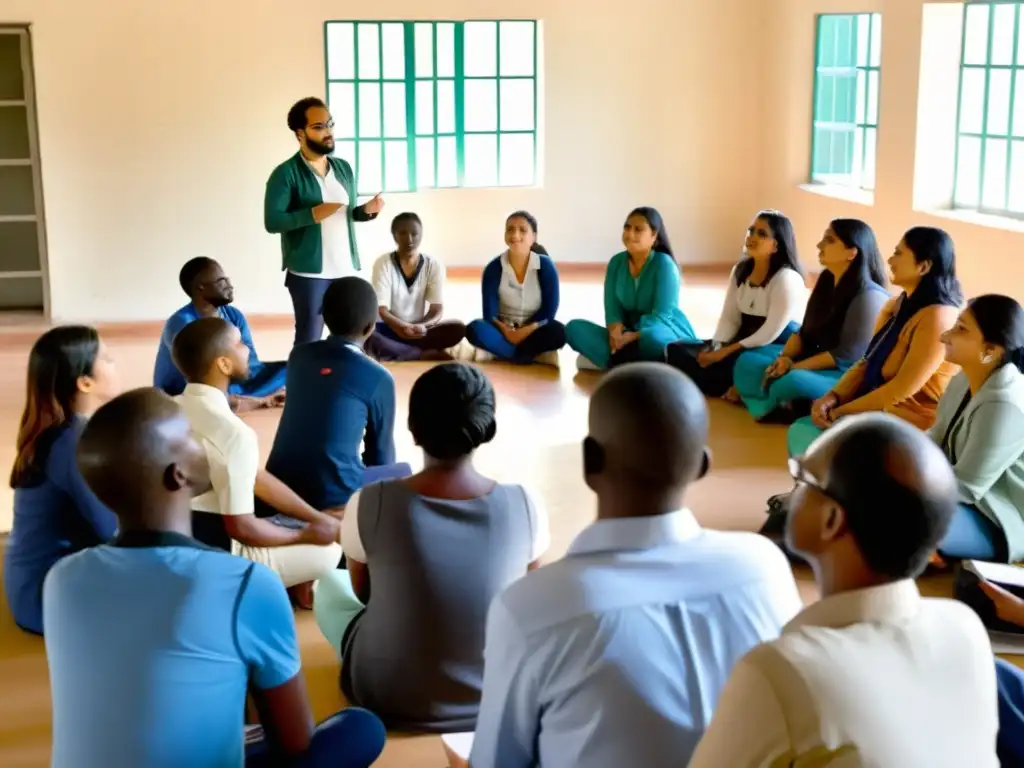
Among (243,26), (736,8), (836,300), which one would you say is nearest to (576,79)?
(736,8)

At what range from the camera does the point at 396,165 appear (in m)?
10.8

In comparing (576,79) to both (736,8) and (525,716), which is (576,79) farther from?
(525,716)

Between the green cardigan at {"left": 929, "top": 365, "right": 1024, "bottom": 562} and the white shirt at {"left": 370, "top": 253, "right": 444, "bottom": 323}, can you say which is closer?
Answer: the green cardigan at {"left": 929, "top": 365, "right": 1024, "bottom": 562}

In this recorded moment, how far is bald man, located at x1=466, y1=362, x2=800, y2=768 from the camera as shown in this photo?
1.90 meters

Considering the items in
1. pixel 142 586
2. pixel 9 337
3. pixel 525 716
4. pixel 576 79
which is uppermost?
pixel 576 79

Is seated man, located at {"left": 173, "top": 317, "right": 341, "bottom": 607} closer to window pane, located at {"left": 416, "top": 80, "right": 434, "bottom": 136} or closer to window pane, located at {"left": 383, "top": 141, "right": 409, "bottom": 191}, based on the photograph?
window pane, located at {"left": 383, "top": 141, "right": 409, "bottom": 191}

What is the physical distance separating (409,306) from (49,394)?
165 inches

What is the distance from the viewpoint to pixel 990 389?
403 centimetres

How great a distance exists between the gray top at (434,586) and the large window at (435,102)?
25.3ft

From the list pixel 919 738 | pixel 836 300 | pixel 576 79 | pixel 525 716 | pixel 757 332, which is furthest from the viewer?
pixel 576 79

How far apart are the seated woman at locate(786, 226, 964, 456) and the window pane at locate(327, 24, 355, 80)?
6.22 meters

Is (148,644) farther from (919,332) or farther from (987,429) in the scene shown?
(919,332)

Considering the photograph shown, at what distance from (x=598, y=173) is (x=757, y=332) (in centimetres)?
485

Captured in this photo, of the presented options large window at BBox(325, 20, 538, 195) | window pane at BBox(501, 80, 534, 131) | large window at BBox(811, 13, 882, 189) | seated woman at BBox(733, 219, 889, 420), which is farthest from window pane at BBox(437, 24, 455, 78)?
seated woman at BBox(733, 219, 889, 420)
